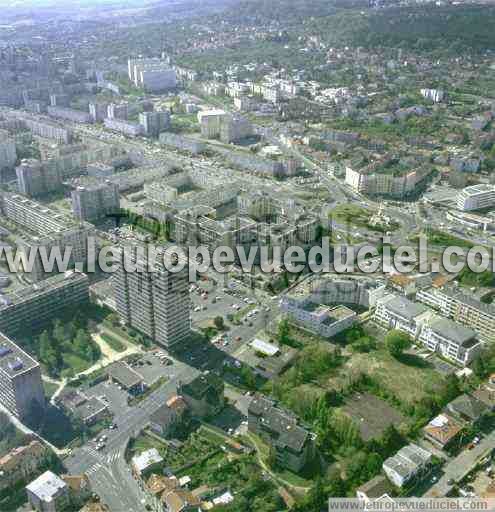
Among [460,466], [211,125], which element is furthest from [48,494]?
[211,125]

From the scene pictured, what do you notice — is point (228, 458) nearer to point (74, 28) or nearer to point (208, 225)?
point (208, 225)

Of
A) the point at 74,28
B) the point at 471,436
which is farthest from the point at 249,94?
the point at 74,28

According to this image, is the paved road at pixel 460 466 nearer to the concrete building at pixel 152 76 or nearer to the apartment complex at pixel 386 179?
the apartment complex at pixel 386 179

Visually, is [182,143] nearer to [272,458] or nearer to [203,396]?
[203,396]

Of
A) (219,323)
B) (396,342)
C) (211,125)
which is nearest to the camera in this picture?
(396,342)

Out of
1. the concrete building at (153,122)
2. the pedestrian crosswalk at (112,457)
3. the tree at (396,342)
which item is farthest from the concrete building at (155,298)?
the concrete building at (153,122)

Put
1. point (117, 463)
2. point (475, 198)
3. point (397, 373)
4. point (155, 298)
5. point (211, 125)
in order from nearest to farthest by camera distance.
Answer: point (117, 463), point (397, 373), point (155, 298), point (475, 198), point (211, 125)
